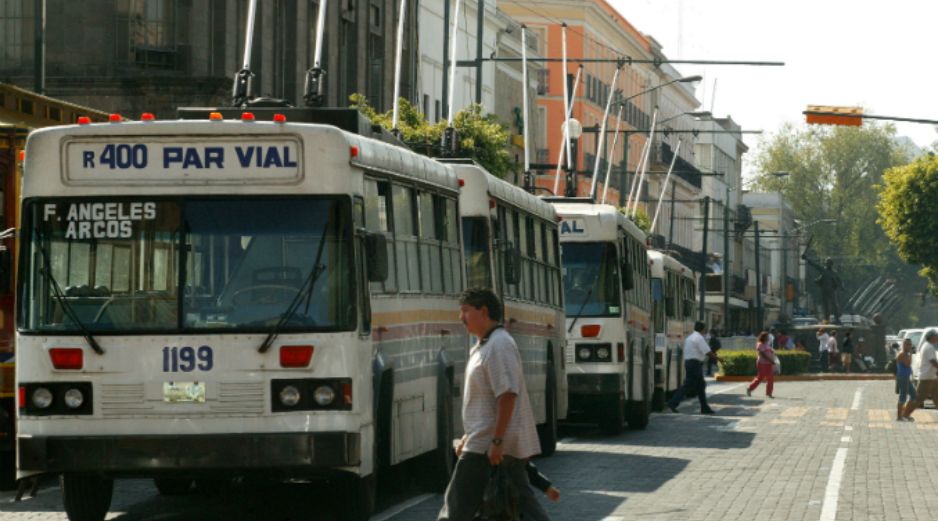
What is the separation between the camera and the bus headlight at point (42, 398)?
47.9ft

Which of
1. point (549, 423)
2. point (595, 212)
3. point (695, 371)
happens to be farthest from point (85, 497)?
point (695, 371)

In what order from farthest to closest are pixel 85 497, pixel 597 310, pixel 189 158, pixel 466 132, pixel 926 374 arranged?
pixel 466 132 → pixel 926 374 → pixel 597 310 → pixel 85 497 → pixel 189 158

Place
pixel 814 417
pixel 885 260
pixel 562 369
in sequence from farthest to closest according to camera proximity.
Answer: pixel 885 260
pixel 814 417
pixel 562 369

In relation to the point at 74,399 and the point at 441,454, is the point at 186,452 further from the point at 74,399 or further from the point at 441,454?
the point at 441,454

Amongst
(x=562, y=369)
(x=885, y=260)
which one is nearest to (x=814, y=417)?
(x=562, y=369)

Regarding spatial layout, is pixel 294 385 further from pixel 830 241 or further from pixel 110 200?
pixel 830 241

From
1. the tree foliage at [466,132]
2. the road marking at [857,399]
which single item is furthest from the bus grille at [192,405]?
the road marking at [857,399]

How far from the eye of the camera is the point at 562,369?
25375mm

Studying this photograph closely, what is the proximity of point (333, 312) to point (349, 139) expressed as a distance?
1.24 m

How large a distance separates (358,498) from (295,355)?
1.18 metres

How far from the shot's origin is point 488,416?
1174 centimetres

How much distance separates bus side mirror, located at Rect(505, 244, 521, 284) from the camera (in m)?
21.6

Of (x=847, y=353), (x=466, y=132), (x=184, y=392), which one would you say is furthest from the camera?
(x=847, y=353)

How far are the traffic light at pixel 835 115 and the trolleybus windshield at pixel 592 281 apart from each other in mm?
10479
